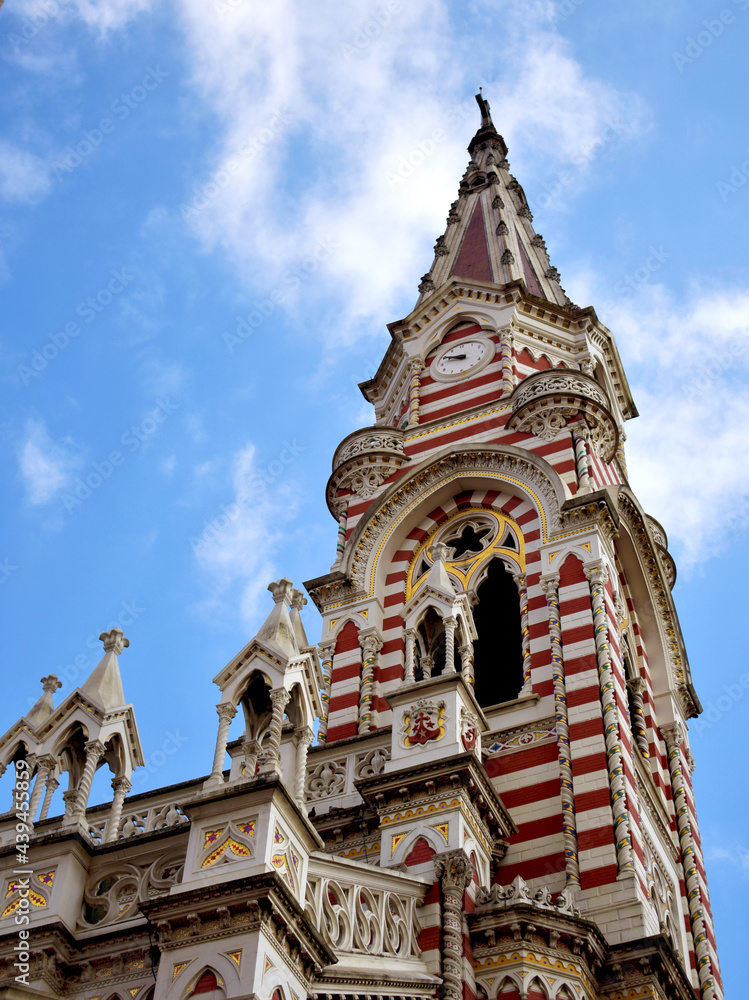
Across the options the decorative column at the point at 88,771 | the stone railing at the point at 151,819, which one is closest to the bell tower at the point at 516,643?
the stone railing at the point at 151,819

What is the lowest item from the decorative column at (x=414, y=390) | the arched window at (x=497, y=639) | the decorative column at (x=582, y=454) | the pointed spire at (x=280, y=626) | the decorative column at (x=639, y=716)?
the pointed spire at (x=280, y=626)

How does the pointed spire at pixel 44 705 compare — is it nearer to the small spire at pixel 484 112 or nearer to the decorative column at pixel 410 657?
the decorative column at pixel 410 657

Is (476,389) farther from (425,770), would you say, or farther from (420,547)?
(425,770)

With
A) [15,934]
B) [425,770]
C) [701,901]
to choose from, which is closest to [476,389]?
[701,901]

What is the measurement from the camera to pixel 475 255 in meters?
33.8

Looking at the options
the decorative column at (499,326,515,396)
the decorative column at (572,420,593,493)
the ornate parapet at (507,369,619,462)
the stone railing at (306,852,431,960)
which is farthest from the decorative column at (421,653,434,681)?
the decorative column at (499,326,515,396)

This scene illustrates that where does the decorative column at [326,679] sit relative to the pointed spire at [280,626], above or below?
above

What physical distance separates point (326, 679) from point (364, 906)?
8393 mm

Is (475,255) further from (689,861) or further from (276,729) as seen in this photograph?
Answer: (276,729)

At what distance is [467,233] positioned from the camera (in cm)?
3553

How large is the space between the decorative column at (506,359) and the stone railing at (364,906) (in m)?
14.1

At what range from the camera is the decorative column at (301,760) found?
44.5ft

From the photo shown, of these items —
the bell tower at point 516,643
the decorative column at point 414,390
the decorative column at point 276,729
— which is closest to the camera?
the decorative column at point 276,729

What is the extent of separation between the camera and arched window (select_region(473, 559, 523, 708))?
873 inches
